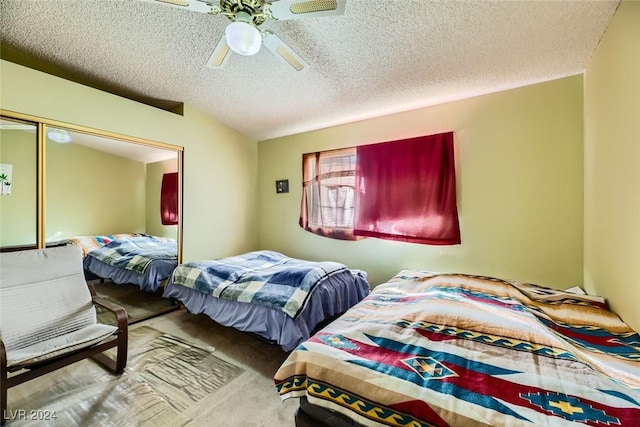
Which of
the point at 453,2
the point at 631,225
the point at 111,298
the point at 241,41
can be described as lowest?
the point at 111,298

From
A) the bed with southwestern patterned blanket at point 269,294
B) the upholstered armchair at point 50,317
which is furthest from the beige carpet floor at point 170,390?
the bed with southwestern patterned blanket at point 269,294

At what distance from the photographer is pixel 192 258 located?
3156 mm

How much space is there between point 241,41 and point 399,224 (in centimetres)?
220

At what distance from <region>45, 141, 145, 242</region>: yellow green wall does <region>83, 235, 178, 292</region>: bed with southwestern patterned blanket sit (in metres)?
0.16

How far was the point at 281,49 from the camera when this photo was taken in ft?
5.17

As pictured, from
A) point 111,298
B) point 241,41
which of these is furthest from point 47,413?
point 241,41

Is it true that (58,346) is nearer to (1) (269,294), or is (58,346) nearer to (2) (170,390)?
(2) (170,390)

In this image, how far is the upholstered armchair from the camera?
1.57 meters

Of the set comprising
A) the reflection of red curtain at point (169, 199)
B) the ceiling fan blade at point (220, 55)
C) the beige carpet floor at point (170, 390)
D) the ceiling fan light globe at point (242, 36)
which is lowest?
the beige carpet floor at point (170, 390)

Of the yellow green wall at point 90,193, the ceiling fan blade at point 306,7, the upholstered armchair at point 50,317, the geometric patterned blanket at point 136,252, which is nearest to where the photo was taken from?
the ceiling fan blade at point 306,7

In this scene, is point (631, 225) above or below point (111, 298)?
above

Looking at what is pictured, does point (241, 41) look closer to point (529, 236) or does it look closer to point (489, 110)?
point (489, 110)

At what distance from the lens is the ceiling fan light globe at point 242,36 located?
51.5 inches

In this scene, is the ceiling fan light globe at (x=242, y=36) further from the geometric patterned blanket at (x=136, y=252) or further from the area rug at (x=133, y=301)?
the area rug at (x=133, y=301)
